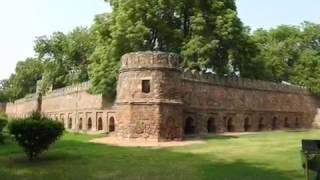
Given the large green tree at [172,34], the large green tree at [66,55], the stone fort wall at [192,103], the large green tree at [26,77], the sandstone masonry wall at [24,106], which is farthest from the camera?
the large green tree at [26,77]

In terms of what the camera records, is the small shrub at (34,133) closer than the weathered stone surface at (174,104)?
Yes

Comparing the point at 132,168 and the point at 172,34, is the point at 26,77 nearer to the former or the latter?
the point at 172,34

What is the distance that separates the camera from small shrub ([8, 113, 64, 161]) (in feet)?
44.3

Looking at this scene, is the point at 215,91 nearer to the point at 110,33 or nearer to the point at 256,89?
the point at 256,89

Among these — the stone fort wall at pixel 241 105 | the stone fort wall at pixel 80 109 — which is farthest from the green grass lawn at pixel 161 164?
the stone fort wall at pixel 80 109

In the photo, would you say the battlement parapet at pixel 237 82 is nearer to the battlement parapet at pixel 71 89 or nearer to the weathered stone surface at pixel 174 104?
the weathered stone surface at pixel 174 104

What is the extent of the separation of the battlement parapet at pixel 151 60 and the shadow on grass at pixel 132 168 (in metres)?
7.00

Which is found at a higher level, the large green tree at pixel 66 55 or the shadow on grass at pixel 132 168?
the large green tree at pixel 66 55

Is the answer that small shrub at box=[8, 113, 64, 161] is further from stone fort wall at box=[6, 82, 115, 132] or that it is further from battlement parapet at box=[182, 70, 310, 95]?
stone fort wall at box=[6, 82, 115, 132]

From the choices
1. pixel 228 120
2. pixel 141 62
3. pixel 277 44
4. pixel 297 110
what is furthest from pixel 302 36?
pixel 141 62

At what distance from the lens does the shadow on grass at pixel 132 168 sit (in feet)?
34.4

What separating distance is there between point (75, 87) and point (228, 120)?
12428 millimetres

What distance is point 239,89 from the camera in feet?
98.7

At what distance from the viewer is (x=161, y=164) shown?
12602mm
